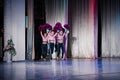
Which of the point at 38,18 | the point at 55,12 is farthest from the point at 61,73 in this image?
the point at 38,18

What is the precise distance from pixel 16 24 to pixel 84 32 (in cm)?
339

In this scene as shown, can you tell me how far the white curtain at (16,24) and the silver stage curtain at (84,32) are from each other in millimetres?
2609

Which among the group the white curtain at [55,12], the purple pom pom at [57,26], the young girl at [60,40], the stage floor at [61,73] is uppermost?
the white curtain at [55,12]

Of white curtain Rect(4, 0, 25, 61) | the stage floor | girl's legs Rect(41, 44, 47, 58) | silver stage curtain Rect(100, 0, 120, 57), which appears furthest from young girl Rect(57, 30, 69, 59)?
the stage floor

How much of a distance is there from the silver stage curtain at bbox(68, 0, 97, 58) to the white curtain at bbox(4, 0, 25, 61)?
2609mm

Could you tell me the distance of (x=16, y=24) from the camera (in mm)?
11867

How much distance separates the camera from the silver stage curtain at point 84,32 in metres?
13.8

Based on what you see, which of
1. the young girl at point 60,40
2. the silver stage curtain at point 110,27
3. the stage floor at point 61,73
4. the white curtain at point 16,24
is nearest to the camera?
the stage floor at point 61,73

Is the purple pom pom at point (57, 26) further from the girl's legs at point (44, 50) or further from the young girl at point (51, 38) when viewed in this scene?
the girl's legs at point (44, 50)

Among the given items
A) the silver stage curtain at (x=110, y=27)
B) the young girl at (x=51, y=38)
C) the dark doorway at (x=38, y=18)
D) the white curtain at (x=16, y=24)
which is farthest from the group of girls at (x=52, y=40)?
the silver stage curtain at (x=110, y=27)

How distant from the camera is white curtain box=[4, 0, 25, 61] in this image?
1177 cm

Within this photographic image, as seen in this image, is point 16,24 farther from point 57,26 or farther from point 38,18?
point 38,18

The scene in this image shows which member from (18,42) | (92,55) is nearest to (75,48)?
(92,55)

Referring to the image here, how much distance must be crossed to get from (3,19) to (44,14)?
6.59 feet
